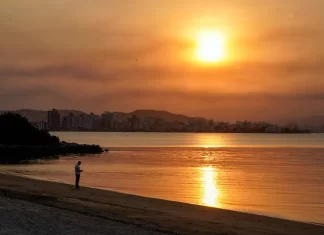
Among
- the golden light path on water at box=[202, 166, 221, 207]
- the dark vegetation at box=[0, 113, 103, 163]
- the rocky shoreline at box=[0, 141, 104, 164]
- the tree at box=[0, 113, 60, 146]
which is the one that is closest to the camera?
the golden light path on water at box=[202, 166, 221, 207]

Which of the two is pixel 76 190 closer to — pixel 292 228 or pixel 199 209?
pixel 199 209

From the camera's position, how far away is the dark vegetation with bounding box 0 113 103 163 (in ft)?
259

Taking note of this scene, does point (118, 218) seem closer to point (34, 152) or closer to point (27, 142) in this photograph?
point (34, 152)

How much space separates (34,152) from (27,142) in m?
10.5

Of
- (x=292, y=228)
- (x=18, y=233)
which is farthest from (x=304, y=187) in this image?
(x=18, y=233)

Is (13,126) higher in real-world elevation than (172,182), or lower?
higher

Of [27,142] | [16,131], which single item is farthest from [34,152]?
[16,131]

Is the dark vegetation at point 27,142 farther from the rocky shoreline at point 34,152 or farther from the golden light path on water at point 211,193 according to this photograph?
the golden light path on water at point 211,193

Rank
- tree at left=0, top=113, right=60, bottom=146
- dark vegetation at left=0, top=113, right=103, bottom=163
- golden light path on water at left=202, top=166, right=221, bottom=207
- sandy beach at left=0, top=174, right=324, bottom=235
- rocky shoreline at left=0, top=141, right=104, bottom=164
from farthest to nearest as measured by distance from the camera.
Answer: tree at left=0, top=113, right=60, bottom=146 → dark vegetation at left=0, top=113, right=103, bottom=163 → rocky shoreline at left=0, top=141, right=104, bottom=164 → golden light path on water at left=202, top=166, right=221, bottom=207 → sandy beach at left=0, top=174, right=324, bottom=235

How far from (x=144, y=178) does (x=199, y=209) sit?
831 inches

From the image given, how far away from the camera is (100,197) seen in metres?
27.2

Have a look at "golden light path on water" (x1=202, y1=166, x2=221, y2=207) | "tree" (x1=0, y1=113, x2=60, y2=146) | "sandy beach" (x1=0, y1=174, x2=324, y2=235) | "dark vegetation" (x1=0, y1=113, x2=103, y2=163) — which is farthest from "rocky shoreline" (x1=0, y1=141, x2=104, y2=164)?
"sandy beach" (x1=0, y1=174, x2=324, y2=235)

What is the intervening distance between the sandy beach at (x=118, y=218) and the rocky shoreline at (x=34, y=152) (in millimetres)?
45336

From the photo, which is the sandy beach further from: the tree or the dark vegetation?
the tree
